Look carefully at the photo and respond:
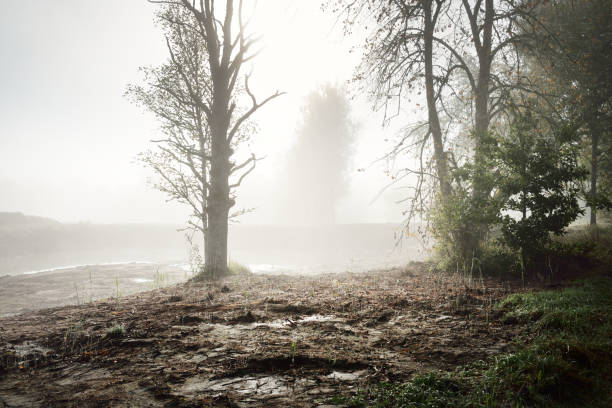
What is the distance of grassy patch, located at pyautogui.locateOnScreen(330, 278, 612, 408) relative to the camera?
1.90 m

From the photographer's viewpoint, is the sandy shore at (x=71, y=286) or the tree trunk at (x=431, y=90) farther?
the tree trunk at (x=431, y=90)

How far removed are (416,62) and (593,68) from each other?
652 centimetres

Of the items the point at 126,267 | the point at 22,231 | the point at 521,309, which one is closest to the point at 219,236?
the point at 521,309

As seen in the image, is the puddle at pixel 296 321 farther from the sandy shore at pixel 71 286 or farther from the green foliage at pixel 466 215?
the sandy shore at pixel 71 286

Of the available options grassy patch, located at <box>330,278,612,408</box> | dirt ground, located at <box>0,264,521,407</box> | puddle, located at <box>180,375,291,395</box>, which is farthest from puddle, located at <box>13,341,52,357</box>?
grassy patch, located at <box>330,278,612,408</box>

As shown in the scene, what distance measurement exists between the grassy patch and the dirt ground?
0.20m

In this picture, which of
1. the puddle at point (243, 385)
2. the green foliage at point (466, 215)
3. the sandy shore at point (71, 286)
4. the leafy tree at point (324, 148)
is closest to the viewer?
the puddle at point (243, 385)

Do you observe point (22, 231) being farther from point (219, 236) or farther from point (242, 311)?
point (242, 311)

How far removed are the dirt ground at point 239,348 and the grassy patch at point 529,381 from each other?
0.65 feet

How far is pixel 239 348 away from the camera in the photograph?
2.88 m

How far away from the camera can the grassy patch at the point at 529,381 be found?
190 centimetres

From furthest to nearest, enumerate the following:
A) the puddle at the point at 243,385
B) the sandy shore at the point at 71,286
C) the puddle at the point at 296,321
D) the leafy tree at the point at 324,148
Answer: the leafy tree at the point at 324,148
the sandy shore at the point at 71,286
the puddle at the point at 296,321
the puddle at the point at 243,385

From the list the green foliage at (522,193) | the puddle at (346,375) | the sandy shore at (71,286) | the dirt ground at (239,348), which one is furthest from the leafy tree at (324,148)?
the puddle at (346,375)

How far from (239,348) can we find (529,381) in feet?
7.41
